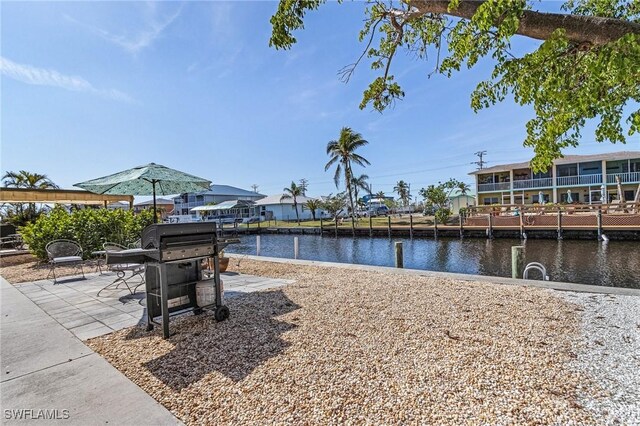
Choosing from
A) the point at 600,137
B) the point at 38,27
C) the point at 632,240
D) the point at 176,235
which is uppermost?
the point at 38,27

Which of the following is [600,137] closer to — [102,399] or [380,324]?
[380,324]

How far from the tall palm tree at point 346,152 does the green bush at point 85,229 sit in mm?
23624

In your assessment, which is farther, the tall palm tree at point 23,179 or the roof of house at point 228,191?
the roof of house at point 228,191

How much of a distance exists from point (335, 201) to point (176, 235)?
123 ft

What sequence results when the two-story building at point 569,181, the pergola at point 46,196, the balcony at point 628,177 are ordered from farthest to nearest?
the two-story building at point 569,181, the balcony at point 628,177, the pergola at point 46,196

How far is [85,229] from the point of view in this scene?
393 inches

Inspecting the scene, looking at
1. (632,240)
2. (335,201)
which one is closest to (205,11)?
(632,240)

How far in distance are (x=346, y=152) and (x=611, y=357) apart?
30.8m

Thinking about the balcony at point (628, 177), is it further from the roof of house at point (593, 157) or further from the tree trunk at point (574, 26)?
the tree trunk at point (574, 26)

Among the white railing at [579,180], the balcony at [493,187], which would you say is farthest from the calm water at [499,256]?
the balcony at [493,187]

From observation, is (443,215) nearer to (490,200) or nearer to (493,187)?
(493,187)

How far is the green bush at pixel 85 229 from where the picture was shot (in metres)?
9.36

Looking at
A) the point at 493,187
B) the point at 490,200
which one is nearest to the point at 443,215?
the point at 493,187

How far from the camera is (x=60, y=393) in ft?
8.43
